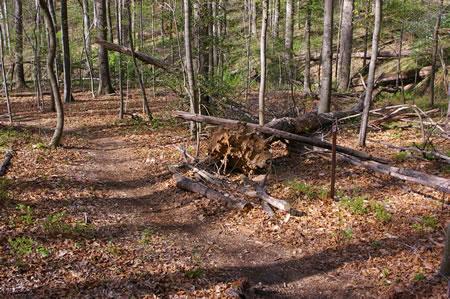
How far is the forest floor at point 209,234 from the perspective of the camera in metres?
4.23

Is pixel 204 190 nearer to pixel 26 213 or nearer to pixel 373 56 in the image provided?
pixel 26 213

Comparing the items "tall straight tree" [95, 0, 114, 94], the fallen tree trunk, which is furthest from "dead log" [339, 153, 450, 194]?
"tall straight tree" [95, 0, 114, 94]

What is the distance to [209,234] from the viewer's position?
19.3 feet

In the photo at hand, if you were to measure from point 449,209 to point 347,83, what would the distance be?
13485 mm

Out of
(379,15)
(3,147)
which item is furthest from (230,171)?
(3,147)

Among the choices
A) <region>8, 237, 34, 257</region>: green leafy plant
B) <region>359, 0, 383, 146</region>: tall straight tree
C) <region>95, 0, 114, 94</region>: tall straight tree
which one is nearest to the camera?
<region>8, 237, 34, 257</region>: green leafy plant

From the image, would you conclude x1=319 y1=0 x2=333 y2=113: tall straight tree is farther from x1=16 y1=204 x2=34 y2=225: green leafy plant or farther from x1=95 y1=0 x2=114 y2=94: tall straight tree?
x1=95 y1=0 x2=114 y2=94: tall straight tree

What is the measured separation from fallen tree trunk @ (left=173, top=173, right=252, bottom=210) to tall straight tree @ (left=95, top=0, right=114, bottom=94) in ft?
44.9

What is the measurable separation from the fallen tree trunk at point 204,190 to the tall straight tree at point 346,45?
1193 centimetres

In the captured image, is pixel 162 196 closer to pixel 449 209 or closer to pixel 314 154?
pixel 314 154

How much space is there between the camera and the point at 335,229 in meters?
5.68

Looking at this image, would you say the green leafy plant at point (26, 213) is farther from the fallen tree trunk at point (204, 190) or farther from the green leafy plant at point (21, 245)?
the fallen tree trunk at point (204, 190)

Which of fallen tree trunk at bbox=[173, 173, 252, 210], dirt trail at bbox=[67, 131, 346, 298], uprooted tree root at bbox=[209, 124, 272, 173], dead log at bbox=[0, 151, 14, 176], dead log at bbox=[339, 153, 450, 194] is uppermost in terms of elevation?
uprooted tree root at bbox=[209, 124, 272, 173]

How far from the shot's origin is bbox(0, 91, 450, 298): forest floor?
13.9 ft
